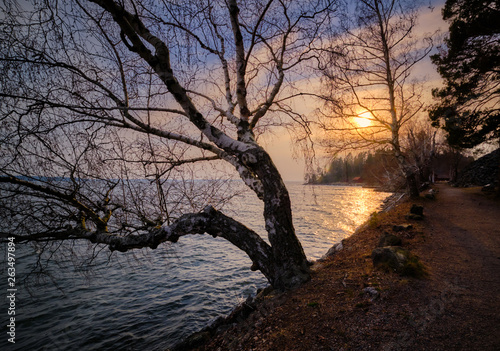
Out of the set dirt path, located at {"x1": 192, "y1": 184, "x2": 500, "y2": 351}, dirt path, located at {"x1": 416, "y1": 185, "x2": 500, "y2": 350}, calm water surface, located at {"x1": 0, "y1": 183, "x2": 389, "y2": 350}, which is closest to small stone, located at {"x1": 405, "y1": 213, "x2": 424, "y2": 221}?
dirt path, located at {"x1": 416, "y1": 185, "x2": 500, "y2": 350}

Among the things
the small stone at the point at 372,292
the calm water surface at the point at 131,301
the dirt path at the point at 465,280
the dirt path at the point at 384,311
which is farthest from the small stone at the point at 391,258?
the calm water surface at the point at 131,301

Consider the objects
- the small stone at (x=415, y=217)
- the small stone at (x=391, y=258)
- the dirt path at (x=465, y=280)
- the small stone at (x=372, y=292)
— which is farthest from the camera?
the small stone at (x=415, y=217)

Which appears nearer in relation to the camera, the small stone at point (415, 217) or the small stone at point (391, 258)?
the small stone at point (391, 258)

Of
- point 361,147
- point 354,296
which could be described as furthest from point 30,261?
point 361,147

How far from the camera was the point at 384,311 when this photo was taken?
2766mm

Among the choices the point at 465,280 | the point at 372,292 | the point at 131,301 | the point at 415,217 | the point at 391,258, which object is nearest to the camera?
the point at 372,292

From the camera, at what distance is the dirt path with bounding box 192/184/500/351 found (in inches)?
91.6

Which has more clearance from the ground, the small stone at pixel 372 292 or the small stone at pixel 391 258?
the small stone at pixel 391 258

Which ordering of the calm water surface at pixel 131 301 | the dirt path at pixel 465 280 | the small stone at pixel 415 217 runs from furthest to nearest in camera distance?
the small stone at pixel 415 217
the calm water surface at pixel 131 301
the dirt path at pixel 465 280

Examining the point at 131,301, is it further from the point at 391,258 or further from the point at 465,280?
the point at 465,280

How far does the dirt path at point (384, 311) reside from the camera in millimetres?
2326

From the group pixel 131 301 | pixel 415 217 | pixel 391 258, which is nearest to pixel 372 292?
pixel 391 258

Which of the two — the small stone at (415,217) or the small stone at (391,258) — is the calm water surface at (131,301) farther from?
the small stone at (415,217)

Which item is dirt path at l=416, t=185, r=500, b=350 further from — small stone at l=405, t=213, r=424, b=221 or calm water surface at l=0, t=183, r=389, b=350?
calm water surface at l=0, t=183, r=389, b=350
